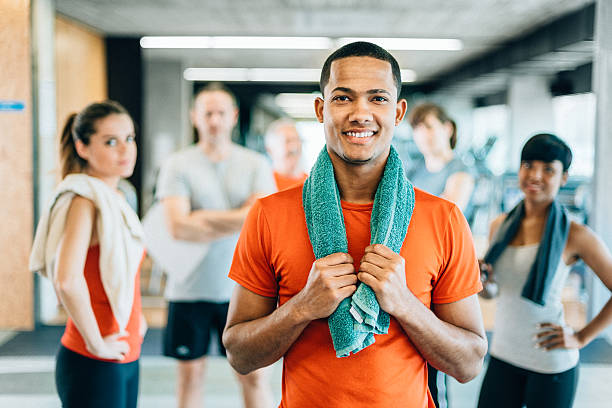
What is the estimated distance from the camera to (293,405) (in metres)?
1.15

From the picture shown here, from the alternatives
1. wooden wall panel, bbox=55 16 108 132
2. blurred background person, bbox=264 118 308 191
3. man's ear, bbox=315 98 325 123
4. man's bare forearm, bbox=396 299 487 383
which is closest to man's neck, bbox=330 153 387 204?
man's ear, bbox=315 98 325 123

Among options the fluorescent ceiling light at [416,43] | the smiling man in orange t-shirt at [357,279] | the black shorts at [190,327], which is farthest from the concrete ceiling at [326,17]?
the smiling man in orange t-shirt at [357,279]

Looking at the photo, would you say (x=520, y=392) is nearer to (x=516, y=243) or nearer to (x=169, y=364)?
(x=516, y=243)

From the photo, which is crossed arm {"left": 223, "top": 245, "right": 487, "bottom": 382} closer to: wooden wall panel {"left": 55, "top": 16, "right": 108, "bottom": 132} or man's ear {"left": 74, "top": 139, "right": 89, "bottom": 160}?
man's ear {"left": 74, "top": 139, "right": 89, "bottom": 160}

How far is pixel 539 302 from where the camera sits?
5.62 feet

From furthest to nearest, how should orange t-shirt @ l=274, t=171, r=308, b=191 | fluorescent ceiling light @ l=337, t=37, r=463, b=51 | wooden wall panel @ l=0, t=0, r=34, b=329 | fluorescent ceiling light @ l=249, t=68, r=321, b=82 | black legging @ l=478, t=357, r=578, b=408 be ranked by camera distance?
fluorescent ceiling light @ l=249, t=68, r=321, b=82 < fluorescent ceiling light @ l=337, t=37, r=463, b=51 < wooden wall panel @ l=0, t=0, r=34, b=329 < orange t-shirt @ l=274, t=171, r=308, b=191 < black legging @ l=478, t=357, r=578, b=408

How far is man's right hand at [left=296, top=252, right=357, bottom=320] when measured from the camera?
102 cm

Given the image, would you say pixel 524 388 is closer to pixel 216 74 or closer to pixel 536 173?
pixel 536 173

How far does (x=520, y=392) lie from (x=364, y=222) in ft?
3.47

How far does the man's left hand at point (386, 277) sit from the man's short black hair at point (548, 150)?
980 mm

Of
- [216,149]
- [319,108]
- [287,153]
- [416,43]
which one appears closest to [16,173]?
[287,153]

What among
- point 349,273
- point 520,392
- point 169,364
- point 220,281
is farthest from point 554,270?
point 169,364

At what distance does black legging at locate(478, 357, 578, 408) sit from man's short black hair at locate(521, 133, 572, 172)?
2.44 ft

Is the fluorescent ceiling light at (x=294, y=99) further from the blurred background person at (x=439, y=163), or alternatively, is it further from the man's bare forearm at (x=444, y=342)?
the man's bare forearm at (x=444, y=342)
